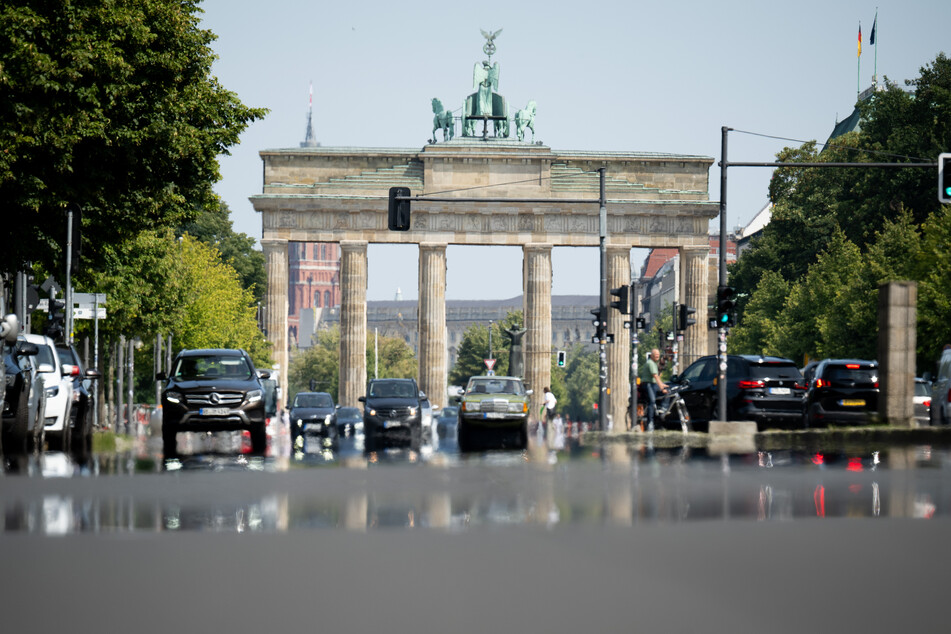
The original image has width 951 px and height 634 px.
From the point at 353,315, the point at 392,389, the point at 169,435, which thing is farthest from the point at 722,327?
the point at 353,315

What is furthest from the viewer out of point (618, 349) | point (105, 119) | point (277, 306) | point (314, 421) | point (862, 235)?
point (618, 349)

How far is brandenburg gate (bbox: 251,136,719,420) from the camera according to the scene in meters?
79.3

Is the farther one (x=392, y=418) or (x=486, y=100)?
(x=486, y=100)

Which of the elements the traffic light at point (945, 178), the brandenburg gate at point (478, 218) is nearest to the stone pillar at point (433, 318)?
the brandenburg gate at point (478, 218)

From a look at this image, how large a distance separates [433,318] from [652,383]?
4870 centimetres

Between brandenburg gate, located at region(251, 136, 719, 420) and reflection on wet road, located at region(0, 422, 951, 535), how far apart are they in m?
57.4

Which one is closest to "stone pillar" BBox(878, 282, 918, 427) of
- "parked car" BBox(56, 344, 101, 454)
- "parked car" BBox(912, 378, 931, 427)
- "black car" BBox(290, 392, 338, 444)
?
"parked car" BBox(912, 378, 931, 427)

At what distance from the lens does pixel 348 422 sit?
48.1 m

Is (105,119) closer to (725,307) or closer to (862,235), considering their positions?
(725,307)

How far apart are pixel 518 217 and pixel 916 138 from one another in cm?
2687

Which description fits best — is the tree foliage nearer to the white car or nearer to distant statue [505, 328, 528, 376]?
distant statue [505, 328, 528, 376]

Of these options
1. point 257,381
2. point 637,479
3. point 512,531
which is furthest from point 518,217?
point 512,531

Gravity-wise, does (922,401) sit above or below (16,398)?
below

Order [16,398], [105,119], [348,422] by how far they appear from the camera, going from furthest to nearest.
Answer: [348,422]
[105,119]
[16,398]
